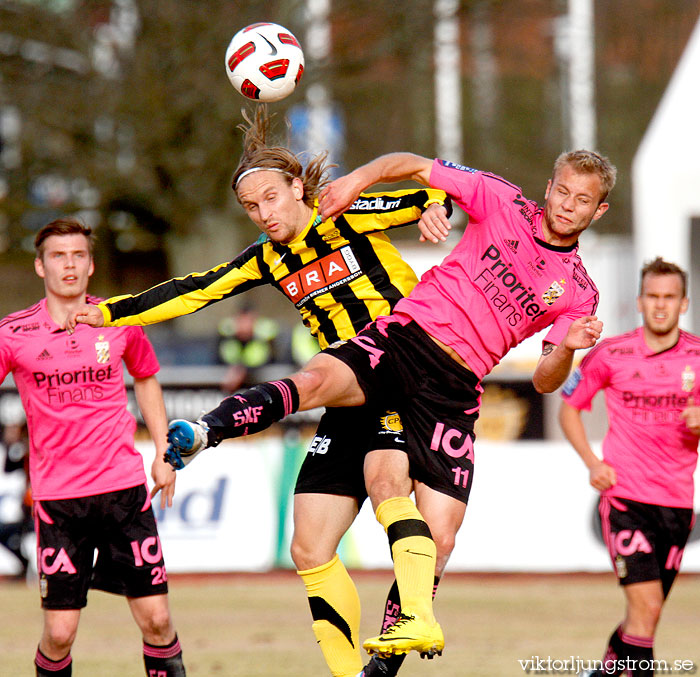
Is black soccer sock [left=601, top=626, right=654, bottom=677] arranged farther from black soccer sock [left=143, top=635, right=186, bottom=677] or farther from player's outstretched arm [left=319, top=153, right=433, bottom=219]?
player's outstretched arm [left=319, top=153, right=433, bottom=219]

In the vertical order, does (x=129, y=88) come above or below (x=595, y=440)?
above

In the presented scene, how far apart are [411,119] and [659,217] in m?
11.5

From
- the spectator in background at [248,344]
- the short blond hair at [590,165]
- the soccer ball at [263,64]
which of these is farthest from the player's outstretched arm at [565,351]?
the spectator in background at [248,344]

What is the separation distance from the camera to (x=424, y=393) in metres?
5.49

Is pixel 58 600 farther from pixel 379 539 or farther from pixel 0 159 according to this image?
pixel 0 159

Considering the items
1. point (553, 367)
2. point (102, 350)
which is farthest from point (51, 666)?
point (553, 367)

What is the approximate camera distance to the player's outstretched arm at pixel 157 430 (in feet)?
20.4

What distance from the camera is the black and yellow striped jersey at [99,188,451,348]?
559 centimetres

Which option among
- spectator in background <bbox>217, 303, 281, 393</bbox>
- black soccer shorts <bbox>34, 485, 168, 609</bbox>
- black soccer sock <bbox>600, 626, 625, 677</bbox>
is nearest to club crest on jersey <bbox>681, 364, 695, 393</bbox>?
black soccer sock <bbox>600, 626, 625, 677</bbox>

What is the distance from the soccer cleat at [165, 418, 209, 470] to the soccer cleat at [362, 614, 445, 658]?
39.5 inches

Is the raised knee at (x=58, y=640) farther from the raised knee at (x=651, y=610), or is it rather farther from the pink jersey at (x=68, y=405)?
the raised knee at (x=651, y=610)

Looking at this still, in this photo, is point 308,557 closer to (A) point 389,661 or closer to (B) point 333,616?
(B) point 333,616

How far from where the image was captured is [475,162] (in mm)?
23562

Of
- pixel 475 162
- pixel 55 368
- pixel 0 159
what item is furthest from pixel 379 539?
pixel 475 162
